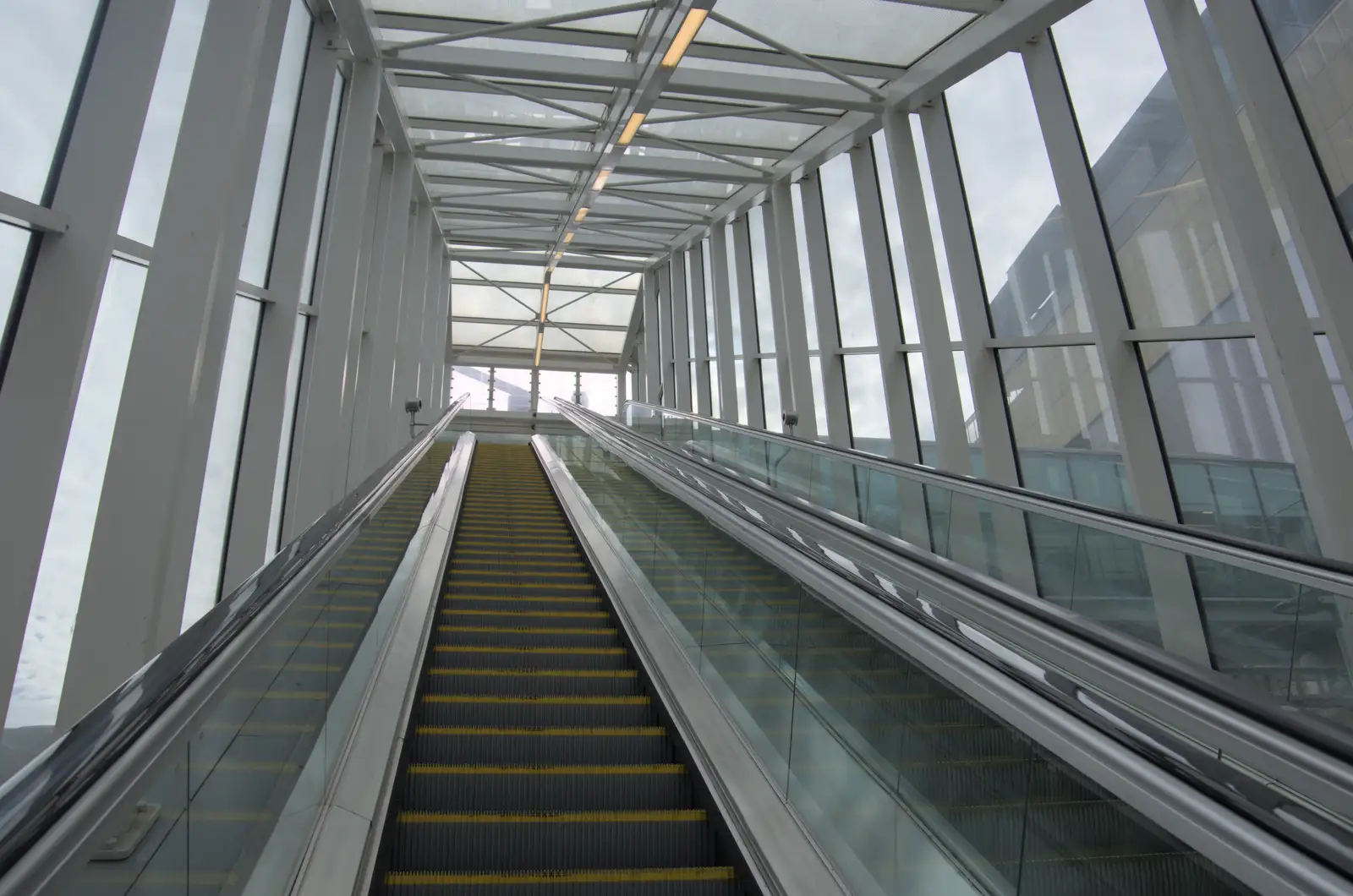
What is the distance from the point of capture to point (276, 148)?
27.3 ft

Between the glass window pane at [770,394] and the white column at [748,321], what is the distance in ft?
0.30

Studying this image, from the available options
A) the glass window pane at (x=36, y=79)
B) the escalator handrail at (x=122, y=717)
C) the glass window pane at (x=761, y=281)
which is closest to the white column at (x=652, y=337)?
the glass window pane at (x=761, y=281)

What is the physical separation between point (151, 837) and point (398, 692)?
234 cm

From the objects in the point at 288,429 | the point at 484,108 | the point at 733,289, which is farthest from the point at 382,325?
the point at 733,289

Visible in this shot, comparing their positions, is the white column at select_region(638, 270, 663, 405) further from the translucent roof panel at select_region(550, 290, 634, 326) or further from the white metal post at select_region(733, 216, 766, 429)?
the white metal post at select_region(733, 216, 766, 429)

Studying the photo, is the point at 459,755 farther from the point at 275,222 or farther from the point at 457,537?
the point at 275,222

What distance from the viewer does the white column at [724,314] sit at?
58.8 feet

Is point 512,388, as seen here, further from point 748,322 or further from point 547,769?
point 547,769

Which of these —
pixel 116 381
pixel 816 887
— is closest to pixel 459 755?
pixel 816 887

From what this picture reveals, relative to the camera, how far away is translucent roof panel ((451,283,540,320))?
2603cm

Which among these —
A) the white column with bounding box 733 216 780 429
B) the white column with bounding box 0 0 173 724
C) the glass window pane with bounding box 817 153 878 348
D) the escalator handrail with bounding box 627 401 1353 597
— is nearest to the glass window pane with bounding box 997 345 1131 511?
the glass window pane with bounding box 817 153 878 348

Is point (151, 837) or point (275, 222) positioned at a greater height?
point (275, 222)

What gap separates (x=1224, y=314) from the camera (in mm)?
6758

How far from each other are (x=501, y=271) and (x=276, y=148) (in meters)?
16.9
